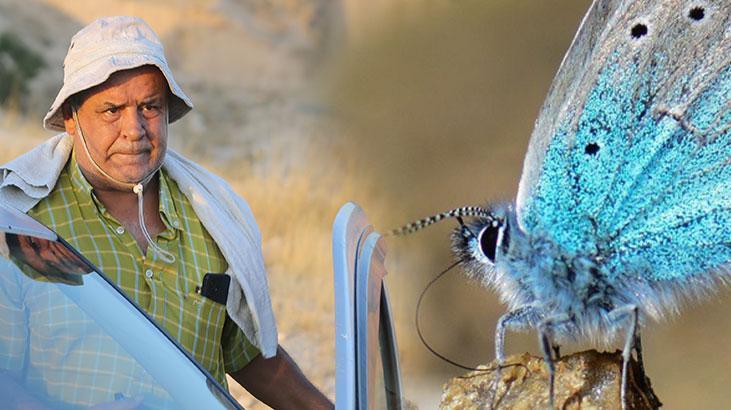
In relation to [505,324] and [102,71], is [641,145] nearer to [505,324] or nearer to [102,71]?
[505,324]

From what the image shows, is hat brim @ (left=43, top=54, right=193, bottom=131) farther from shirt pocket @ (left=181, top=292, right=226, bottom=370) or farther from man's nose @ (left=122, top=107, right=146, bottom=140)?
shirt pocket @ (left=181, top=292, right=226, bottom=370)

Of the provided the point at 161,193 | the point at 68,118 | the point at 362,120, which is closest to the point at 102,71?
the point at 68,118

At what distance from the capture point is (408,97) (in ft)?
21.9

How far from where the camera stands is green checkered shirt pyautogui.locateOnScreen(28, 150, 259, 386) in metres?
2.52

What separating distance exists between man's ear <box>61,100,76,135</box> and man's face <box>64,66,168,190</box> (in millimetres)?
35

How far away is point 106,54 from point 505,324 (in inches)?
40.1

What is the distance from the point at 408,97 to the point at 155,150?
13.6 ft

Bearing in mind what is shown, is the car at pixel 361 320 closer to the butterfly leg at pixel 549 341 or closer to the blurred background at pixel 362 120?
the butterfly leg at pixel 549 341

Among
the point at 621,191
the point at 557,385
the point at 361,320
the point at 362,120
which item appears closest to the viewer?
the point at 361,320

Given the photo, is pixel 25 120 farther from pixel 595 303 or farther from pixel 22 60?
pixel 595 303

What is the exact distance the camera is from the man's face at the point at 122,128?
2.57 m

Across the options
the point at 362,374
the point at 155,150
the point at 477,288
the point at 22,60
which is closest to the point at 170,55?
the point at 22,60

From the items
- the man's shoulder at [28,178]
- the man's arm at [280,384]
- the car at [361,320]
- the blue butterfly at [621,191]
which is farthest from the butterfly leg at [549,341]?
the man's shoulder at [28,178]

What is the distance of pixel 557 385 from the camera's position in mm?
2037
